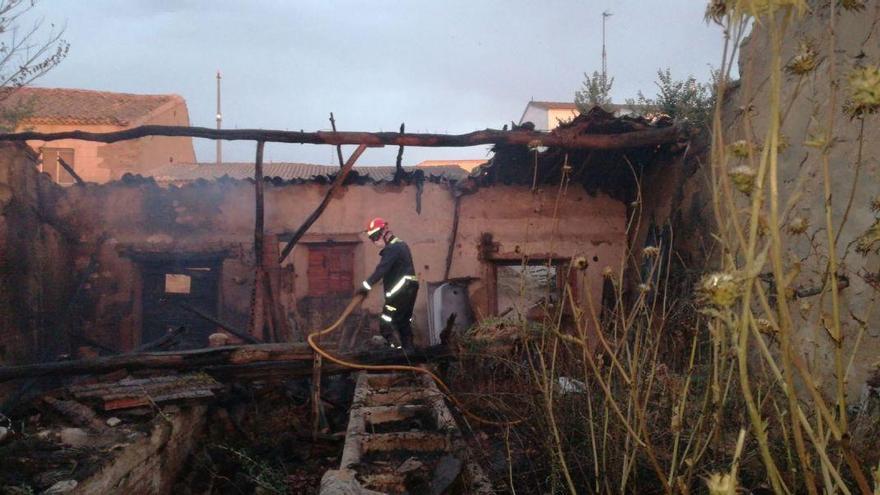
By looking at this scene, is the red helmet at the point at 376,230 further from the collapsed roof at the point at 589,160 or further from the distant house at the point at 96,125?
the distant house at the point at 96,125

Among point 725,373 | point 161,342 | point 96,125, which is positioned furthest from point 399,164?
point 96,125

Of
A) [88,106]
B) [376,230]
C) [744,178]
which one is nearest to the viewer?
[744,178]

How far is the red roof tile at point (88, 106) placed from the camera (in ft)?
72.1

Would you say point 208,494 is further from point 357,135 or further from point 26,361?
point 26,361

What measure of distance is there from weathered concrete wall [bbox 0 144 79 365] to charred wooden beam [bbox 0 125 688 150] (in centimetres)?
83

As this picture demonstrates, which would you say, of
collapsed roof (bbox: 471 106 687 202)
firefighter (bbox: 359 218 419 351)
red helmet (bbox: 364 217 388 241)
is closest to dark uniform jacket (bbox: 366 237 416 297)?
firefighter (bbox: 359 218 419 351)

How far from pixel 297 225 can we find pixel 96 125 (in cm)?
1638

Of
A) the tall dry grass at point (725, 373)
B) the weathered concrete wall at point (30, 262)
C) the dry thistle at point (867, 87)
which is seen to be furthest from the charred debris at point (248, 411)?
the dry thistle at point (867, 87)

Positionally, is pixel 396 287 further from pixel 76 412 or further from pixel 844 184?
pixel 844 184

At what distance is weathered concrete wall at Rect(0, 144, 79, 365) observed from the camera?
856 cm

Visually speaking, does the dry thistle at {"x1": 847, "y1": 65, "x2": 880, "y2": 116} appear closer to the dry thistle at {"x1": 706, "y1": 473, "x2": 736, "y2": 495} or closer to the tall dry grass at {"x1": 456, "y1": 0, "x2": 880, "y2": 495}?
the tall dry grass at {"x1": 456, "y1": 0, "x2": 880, "y2": 495}

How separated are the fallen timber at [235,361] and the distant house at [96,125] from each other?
18747 millimetres

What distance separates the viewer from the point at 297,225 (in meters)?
10.3

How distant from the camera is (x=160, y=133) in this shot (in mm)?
7770
